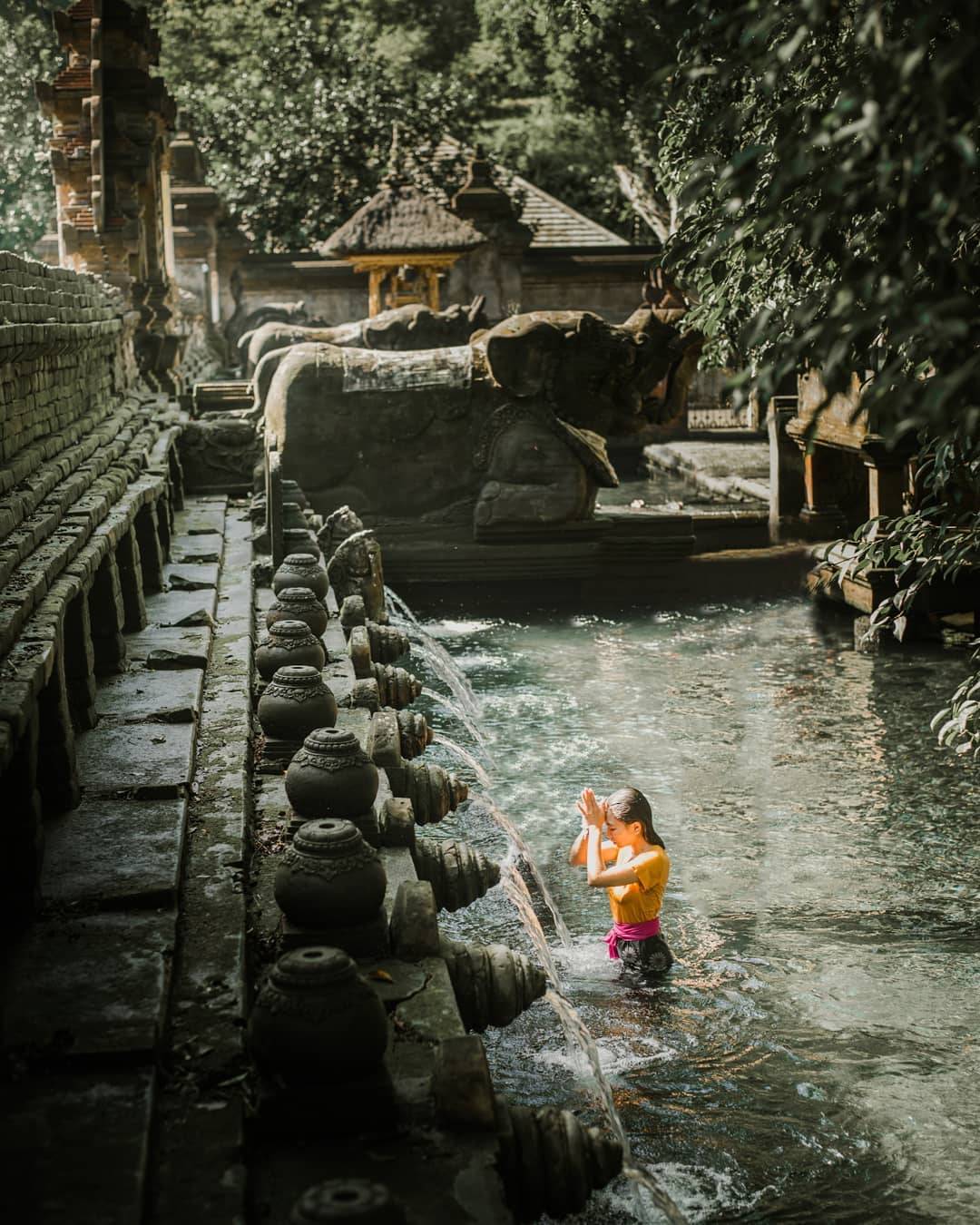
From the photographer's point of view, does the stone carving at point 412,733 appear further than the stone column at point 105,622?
Yes

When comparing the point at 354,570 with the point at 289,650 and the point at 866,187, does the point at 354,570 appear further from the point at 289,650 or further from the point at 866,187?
the point at 866,187

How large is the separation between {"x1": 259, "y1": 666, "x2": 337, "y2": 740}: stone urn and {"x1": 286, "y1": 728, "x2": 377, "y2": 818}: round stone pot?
0.97 m

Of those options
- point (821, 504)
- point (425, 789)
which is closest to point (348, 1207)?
point (425, 789)

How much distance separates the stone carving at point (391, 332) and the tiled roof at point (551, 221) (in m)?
10.7

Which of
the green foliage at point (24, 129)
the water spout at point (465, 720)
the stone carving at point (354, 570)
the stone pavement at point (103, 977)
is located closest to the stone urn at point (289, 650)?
the stone pavement at point (103, 977)

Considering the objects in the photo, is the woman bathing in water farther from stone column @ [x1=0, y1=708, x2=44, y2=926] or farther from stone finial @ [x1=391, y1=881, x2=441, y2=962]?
stone column @ [x1=0, y1=708, x2=44, y2=926]

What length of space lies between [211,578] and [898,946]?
5287mm

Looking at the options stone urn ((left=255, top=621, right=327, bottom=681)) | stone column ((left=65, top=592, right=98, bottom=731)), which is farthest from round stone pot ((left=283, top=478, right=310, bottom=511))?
stone column ((left=65, top=592, right=98, bottom=731))

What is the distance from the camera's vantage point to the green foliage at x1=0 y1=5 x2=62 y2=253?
30.0 meters

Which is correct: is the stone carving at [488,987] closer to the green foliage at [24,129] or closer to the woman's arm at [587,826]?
the woman's arm at [587,826]

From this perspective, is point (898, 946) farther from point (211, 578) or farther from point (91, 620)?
→ point (211, 578)

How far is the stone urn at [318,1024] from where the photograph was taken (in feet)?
11.8

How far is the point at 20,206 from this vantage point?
30188 millimetres

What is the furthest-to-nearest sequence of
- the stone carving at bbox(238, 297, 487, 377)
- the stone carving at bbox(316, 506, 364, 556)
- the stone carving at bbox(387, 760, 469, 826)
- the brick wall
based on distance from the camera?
the stone carving at bbox(238, 297, 487, 377)
the stone carving at bbox(316, 506, 364, 556)
the brick wall
the stone carving at bbox(387, 760, 469, 826)
